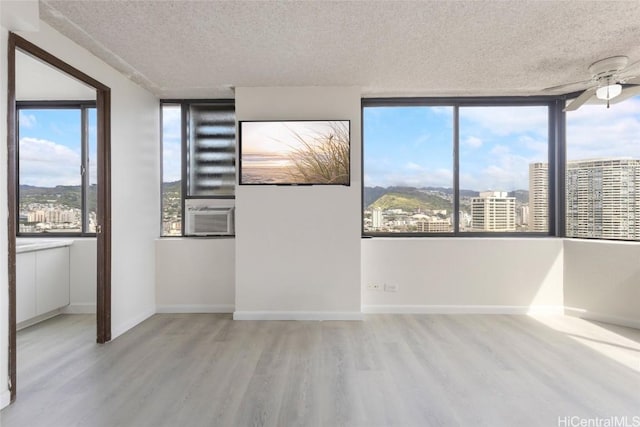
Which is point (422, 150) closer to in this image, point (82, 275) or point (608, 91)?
point (608, 91)

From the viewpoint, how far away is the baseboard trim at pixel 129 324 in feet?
11.1

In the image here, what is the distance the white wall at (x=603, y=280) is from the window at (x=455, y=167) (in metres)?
0.48

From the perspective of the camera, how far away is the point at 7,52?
2223 millimetres

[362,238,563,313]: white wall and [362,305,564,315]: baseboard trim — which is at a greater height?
[362,238,563,313]: white wall

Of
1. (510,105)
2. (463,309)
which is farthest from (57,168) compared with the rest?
(510,105)

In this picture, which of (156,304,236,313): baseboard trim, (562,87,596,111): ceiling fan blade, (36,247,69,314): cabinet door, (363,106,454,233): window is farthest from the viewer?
(363,106,454,233): window

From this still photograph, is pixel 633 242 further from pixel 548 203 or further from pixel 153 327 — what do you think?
pixel 153 327

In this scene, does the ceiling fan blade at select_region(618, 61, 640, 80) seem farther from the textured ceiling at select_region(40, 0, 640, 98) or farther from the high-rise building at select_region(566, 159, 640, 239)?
the high-rise building at select_region(566, 159, 640, 239)

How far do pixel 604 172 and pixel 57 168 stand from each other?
6.39 m

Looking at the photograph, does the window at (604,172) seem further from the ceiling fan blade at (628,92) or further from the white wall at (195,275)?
the white wall at (195,275)

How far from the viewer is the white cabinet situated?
3.52 metres

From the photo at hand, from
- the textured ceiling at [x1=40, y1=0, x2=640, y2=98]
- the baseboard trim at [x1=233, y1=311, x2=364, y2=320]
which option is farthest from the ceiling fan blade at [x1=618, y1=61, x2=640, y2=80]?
the baseboard trim at [x1=233, y1=311, x2=364, y2=320]

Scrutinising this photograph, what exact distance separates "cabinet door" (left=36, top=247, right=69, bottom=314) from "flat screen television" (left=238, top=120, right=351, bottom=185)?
7.56 ft

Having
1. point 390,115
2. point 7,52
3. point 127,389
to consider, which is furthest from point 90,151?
point 390,115
